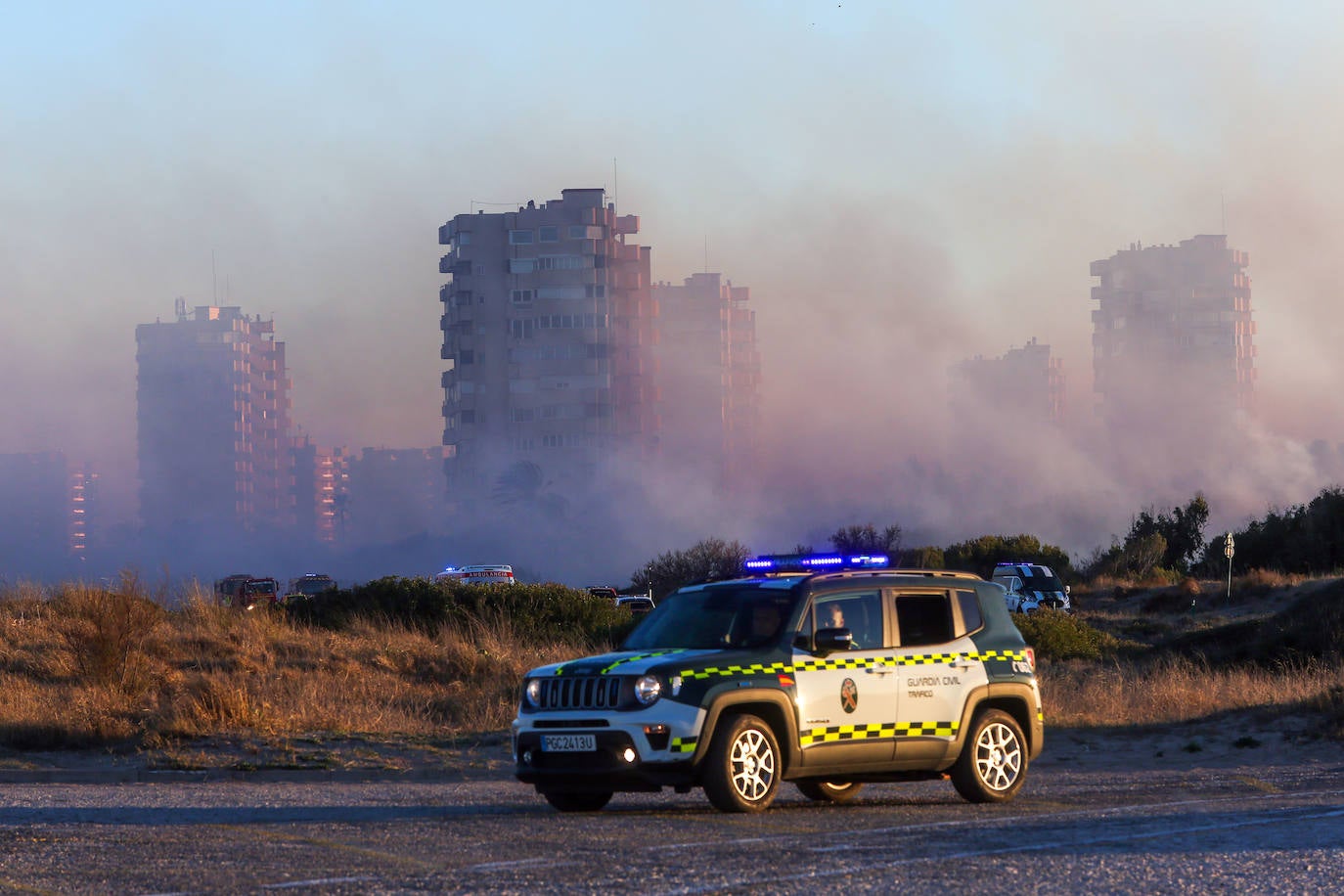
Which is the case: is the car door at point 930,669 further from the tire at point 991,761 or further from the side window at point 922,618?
the tire at point 991,761

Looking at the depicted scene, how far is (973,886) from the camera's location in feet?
30.6

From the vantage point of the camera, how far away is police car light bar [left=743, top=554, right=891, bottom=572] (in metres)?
14.5

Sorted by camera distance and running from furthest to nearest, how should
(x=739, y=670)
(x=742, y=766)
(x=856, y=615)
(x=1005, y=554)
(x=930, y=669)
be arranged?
(x=1005, y=554) < (x=930, y=669) < (x=856, y=615) < (x=739, y=670) < (x=742, y=766)

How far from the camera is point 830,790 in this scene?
14680 millimetres

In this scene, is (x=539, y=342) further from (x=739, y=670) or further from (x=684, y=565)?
(x=739, y=670)

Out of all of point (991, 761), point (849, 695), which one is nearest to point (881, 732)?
point (849, 695)

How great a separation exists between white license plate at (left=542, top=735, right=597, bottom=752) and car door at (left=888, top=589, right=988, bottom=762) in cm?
262

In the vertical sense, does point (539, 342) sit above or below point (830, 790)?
above

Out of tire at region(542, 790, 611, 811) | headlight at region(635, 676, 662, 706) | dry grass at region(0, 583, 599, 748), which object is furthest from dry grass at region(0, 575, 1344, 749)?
headlight at region(635, 676, 662, 706)

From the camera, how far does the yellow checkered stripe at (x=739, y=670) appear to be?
42.6ft

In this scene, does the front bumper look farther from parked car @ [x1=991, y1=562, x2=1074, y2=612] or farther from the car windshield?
parked car @ [x1=991, y1=562, x2=1074, y2=612]

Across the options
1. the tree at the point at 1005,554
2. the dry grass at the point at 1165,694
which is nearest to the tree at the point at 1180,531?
the tree at the point at 1005,554

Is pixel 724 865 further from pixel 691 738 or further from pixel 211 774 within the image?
pixel 211 774

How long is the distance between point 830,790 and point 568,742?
2.81 meters
